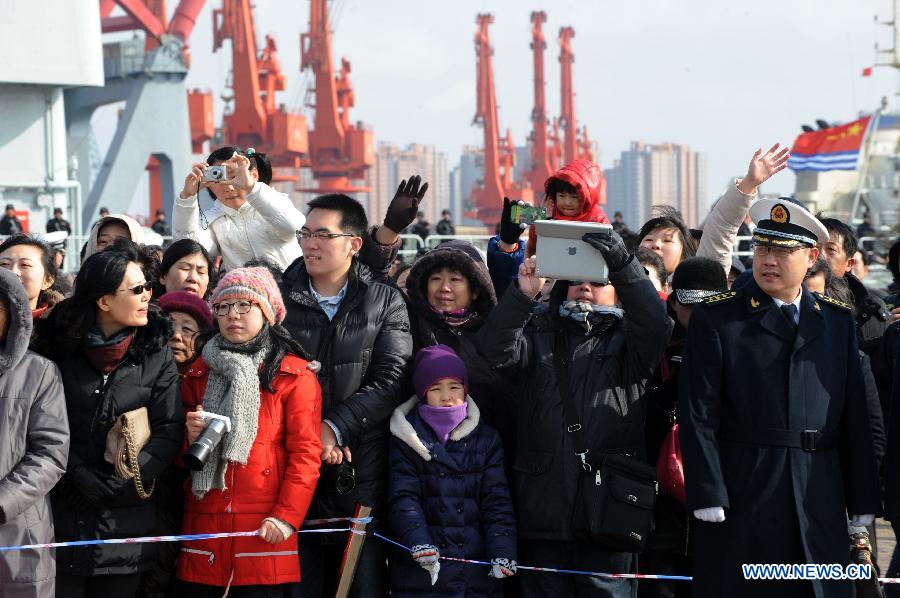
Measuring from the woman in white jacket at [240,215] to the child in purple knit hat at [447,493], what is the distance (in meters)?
1.32

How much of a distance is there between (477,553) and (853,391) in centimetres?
159

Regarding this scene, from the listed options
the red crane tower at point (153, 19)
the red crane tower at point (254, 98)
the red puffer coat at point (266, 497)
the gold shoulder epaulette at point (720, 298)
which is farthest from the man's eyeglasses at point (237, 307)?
the red crane tower at point (254, 98)

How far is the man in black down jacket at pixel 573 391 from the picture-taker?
4.27 metres

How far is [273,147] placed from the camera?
137 ft

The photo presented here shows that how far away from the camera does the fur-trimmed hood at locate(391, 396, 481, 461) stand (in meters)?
4.45

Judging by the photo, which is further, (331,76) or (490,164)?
(490,164)

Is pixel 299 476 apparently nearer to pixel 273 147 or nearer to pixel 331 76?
pixel 273 147

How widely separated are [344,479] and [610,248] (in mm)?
1443

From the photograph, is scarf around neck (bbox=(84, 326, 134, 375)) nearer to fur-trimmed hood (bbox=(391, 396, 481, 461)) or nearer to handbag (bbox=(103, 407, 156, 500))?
handbag (bbox=(103, 407, 156, 500))

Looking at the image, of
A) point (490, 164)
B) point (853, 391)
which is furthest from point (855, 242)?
point (490, 164)

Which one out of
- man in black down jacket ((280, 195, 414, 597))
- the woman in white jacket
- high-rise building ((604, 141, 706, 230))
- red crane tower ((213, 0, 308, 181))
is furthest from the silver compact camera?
high-rise building ((604, 141, 706, 230))

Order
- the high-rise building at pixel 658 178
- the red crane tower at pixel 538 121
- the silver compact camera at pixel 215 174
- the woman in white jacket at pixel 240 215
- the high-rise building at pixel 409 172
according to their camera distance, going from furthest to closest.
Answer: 1. the high-rise building at pixel 658 178
2. the high-rise building at pixel 409 172
3. the red crane tower at pixel 538 121
4. the woman in white jacket at pixel 240 215
5. the silver compact camera at pixel 215 174

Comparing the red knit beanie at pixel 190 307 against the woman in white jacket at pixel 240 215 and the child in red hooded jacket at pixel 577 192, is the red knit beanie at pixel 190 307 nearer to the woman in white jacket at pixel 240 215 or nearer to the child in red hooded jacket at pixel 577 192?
the woman in white jacket at pixel 240 215

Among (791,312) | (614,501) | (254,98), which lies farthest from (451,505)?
(254,98)
